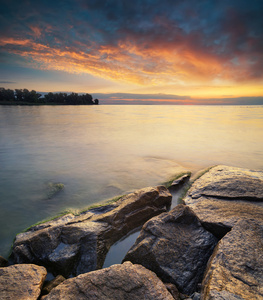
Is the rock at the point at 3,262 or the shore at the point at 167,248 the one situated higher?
the shore at the point at 167,248

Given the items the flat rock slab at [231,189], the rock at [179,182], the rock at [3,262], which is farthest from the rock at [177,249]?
the rock at [179,182]

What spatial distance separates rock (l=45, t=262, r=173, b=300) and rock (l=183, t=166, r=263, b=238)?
2071mm

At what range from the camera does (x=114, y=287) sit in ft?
9.62

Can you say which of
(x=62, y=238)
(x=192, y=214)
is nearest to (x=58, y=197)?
(x=62, y=238)

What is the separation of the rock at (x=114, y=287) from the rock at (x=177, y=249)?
1.90 feet

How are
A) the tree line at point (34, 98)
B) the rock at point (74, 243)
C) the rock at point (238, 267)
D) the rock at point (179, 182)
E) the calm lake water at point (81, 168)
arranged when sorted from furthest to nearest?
the tree line at point (34, 98), the rock at point (179, 182), the calm lake water at point (81, 168), the rock at point (74, 243), the rock at point (238, 267)

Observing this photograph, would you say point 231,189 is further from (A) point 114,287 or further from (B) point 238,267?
(A) point 114,287

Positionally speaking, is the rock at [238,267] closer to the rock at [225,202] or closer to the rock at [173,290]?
the rock at [225,202]

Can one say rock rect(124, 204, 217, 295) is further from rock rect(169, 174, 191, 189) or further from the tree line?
the tree line

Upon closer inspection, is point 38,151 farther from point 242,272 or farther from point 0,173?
point 242,272

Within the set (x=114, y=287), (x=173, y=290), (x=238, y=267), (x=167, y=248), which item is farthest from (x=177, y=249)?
(x=114, y=287)

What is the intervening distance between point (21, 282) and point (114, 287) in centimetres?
184

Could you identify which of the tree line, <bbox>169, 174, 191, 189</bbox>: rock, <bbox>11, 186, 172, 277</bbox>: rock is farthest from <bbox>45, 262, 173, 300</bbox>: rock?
the tree line

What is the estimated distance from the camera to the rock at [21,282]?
312 cm
